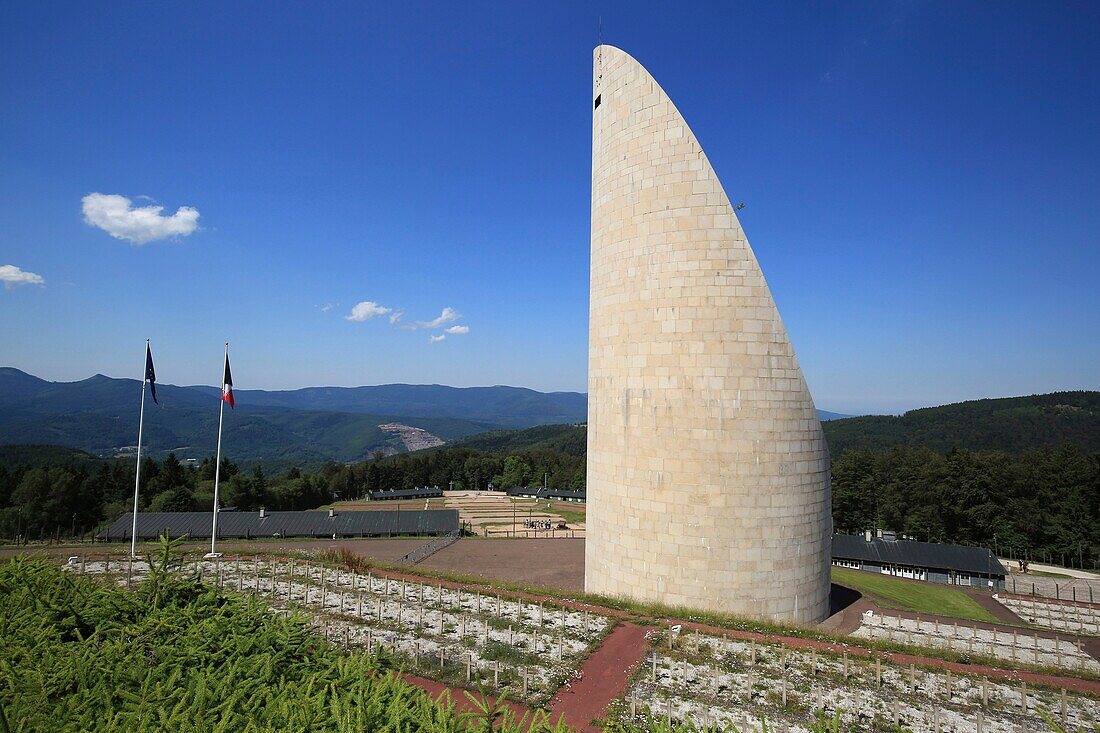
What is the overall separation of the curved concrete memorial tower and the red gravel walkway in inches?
145

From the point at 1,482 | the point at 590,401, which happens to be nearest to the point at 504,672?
the point at 590,401

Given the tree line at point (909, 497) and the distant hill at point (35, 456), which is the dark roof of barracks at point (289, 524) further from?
the distant hill at point (35, 456)

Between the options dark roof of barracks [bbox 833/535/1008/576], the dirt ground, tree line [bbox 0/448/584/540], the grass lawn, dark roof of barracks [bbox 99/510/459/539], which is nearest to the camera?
the grass lawn

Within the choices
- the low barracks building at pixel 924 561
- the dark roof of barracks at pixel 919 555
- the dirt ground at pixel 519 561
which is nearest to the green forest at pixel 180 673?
the dirt ground at pixel 519 561

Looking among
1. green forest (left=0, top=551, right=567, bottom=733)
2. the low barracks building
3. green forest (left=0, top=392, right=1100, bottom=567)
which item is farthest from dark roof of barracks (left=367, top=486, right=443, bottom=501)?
green forest (left=0, top=551, right=567, bottom=733)

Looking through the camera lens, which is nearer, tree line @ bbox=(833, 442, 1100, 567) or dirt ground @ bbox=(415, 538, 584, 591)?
dirt ground @ bbox=(415, 538, 584, 591)

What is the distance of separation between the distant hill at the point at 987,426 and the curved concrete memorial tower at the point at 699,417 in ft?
422

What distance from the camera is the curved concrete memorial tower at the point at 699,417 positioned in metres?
19.2

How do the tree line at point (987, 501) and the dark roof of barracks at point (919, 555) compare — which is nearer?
the dark roof of barracks at point (919, 555)

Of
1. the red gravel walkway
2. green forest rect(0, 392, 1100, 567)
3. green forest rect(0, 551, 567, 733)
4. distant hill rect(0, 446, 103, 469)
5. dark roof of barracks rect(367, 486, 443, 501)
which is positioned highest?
green forest rect(0, 551, 567, 733)

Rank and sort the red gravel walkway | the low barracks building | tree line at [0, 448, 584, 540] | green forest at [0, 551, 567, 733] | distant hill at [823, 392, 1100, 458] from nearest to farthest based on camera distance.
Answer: green forest at [0, 551, 567, 733] < the red gravel walkway < the low barracks building < tree line at [0, 448, 584, 540] < distant hill at [823, 392, 1100, 458]

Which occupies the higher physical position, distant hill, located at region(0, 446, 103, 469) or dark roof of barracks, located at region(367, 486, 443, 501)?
distant hill, located at region(0, 446, 103, 469)

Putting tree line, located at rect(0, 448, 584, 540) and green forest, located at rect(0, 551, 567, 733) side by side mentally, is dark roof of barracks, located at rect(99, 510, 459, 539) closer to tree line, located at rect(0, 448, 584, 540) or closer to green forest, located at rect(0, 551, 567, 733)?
tree line, located at rect(0, 448, 584, 540)

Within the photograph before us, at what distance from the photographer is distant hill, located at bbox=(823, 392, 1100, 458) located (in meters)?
141
